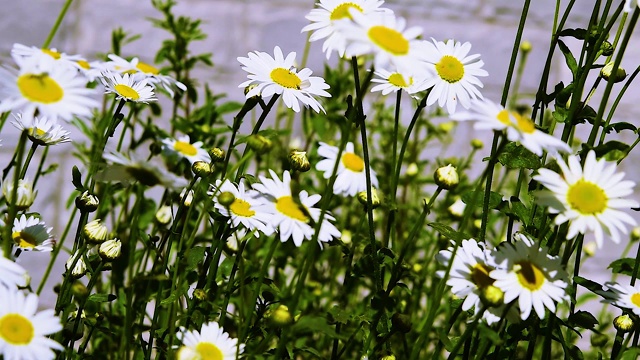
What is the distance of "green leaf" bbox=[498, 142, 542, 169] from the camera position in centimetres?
47

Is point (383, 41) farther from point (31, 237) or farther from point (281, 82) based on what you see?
point (31, 237)

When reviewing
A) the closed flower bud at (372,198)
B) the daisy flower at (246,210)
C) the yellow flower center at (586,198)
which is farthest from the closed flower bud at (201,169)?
the yellow flower center at (586,198)

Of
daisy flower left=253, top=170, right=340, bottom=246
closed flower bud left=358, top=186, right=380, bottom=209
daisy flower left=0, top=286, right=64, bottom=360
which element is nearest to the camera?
daisy flower left=0, top=286, right=64, bottom=360

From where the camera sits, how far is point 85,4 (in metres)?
1.17

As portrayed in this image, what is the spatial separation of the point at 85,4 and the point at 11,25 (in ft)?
0.39

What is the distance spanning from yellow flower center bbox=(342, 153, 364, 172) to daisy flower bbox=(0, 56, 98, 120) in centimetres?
23

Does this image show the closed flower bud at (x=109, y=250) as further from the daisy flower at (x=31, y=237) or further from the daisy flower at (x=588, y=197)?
the daisy flower at (x=588, y=197)

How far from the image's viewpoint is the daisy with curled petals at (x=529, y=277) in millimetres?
387

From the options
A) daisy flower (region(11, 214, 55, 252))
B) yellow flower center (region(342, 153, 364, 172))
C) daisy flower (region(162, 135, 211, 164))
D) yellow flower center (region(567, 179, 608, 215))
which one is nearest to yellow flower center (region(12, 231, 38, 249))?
daisy flower (region(11, 214, 55, 252))

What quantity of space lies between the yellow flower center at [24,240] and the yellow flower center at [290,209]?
0.17m

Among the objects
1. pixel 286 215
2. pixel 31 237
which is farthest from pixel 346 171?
pixel 31 237

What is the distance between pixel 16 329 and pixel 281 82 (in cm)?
24

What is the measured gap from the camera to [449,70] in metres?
0.50

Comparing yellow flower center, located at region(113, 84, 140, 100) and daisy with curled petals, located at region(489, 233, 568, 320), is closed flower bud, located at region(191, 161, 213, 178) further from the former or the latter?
daisy with curled petals, located at region(489, 233, 568, 320)
